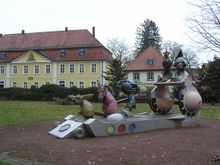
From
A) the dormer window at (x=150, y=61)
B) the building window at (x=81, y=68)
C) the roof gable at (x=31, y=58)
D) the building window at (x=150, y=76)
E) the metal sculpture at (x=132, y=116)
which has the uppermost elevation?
the roof gable at (x=31, y=58)

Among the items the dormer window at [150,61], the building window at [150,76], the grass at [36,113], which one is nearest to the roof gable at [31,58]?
the dormer window at [150,61]

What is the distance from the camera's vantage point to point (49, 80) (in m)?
67.1

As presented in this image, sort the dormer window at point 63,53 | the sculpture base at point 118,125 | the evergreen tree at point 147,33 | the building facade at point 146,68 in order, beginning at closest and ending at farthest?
the sculpture base at point 118,125
the building facade at point 146,68
the dormer window at point 63,53
the evergreen tree at point 147,33

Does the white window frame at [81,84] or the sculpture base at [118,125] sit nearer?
the sculpture base at [118,125]

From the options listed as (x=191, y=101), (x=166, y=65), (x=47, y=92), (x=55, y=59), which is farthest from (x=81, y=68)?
(x=191, y=101)

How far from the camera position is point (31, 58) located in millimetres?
67500

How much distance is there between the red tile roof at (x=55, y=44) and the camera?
2554 inches

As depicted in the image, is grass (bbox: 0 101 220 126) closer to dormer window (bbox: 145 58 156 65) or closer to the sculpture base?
the sculpture base

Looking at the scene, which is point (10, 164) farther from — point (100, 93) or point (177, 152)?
point (100, 93)

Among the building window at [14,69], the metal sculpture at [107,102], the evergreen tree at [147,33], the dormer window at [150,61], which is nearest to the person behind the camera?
the metal sculpture at [107,102]

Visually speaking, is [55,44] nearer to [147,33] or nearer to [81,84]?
[81,84]

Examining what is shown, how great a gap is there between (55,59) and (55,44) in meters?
2.79

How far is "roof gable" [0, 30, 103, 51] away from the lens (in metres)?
66.0

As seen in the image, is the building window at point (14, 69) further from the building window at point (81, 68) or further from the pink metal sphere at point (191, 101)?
the pink metal sphere at point (191, 101)
